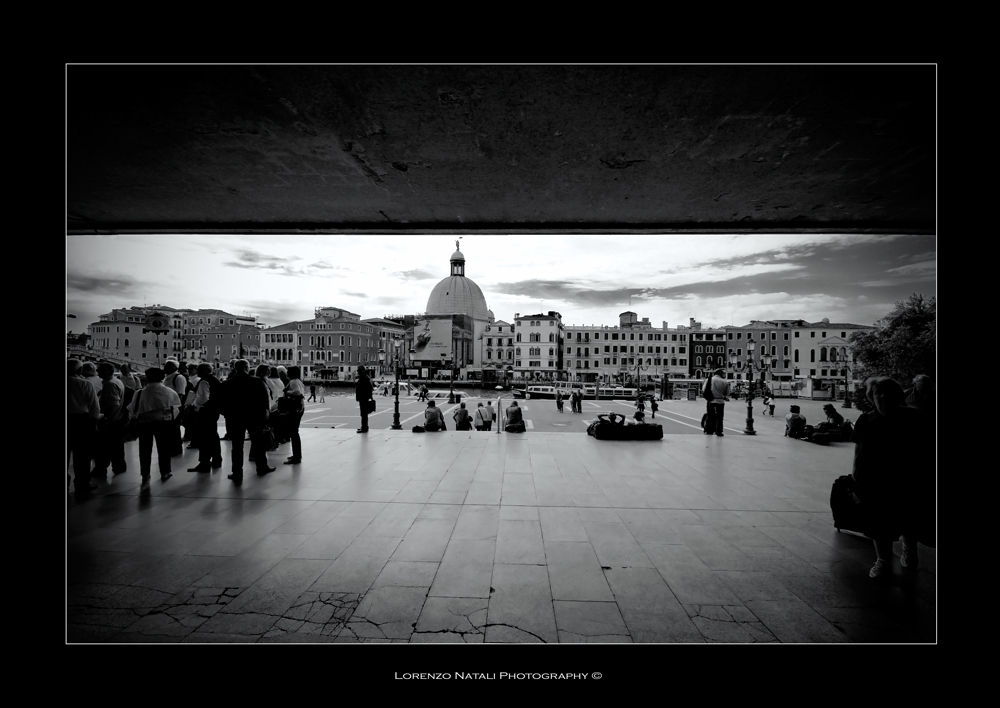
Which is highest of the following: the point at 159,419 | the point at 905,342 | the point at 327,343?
the point at 327,343

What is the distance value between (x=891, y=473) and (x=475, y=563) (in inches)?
130

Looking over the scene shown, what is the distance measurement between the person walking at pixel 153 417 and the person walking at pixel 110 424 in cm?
32

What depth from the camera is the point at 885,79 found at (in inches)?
95.9

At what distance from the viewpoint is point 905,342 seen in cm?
552

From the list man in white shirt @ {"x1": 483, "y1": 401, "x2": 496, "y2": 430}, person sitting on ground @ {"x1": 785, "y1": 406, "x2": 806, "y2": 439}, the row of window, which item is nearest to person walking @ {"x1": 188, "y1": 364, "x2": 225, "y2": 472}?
man in white shirt @ {"x1": 483, "y1": 401, "x2": 496, "y2": 430}

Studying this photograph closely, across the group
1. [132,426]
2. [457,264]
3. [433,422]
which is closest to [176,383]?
[132,426]

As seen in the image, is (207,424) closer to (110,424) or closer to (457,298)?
(110,424)

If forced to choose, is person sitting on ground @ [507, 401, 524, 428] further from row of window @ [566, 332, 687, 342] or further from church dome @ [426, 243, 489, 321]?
church dome @ [426, 243, 489, 321]

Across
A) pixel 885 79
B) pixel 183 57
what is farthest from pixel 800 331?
pixel 183 57

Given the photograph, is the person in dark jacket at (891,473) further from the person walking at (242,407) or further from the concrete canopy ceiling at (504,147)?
the person walking at (242,407)

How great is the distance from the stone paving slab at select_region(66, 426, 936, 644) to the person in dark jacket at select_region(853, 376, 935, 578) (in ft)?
1.32
